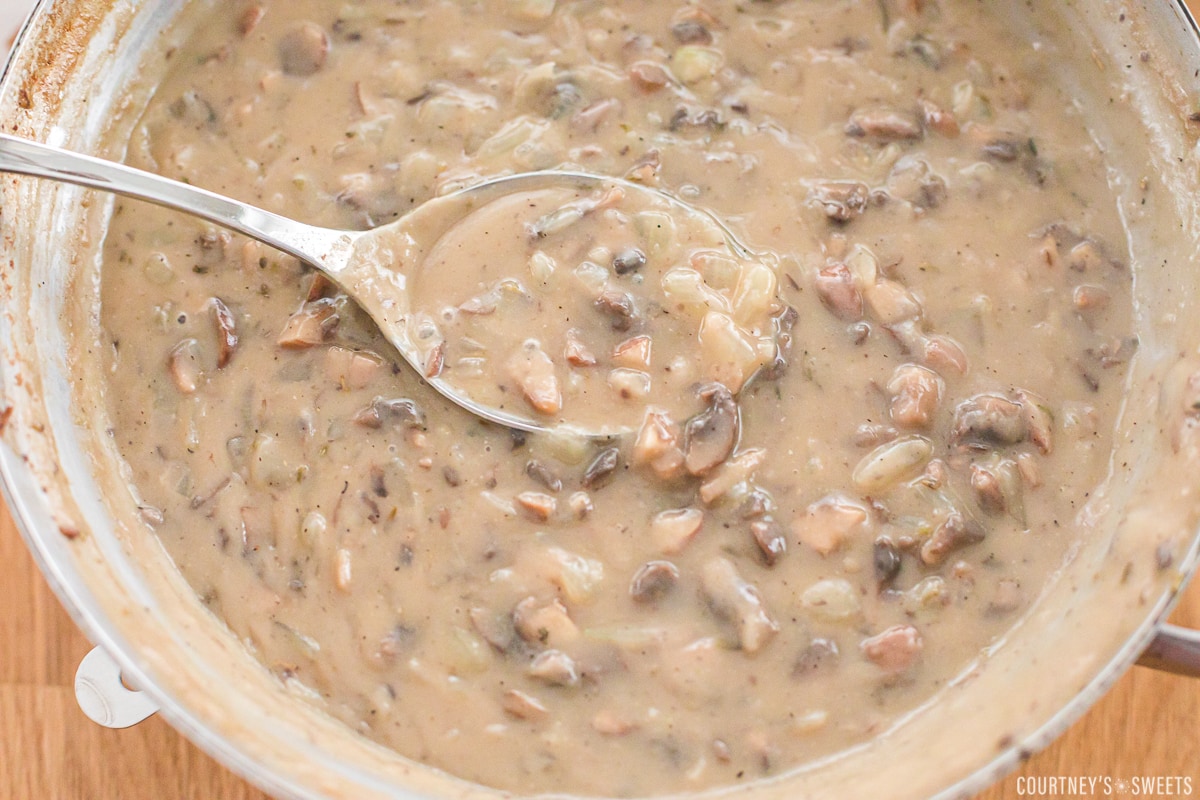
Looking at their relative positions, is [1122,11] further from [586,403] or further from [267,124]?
[267,124]

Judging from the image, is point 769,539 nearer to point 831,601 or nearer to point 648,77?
point 831,601

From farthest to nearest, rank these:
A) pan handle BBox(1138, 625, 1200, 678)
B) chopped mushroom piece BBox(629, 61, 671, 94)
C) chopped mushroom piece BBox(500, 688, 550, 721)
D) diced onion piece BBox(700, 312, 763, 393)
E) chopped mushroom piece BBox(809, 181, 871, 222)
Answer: chopped mushroom piece BBox(629, 61, 671, 94)
chopped mushroom piece BBox(809, 181, 871, 222)
diced onion piece BBox(700, 312, 763, 393)
chopped mushroom piece BBox(500, 688, 550, 721)
pan handle BBox(1138, 625, 1200, 678)

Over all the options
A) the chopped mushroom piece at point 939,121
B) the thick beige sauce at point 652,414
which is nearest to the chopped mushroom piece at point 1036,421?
the thick beige sauce at point 652,414

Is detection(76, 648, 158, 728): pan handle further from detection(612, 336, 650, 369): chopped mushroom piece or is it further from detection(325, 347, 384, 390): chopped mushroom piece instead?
detection(612, 336, 650, 369): chopped mushroom piece

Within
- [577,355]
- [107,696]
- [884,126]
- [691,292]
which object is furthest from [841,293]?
[107,696]

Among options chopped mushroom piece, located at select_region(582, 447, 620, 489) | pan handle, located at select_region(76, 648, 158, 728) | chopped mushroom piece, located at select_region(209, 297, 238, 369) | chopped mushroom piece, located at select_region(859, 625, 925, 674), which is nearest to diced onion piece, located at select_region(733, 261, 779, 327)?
chopped mushroom piece, located at select_region(582, 447, 620, 489)

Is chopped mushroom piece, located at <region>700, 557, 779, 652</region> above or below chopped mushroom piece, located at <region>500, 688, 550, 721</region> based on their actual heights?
above

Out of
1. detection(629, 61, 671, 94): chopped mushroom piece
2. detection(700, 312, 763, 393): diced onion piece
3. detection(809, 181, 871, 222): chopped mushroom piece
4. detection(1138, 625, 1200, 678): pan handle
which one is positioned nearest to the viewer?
detection(1138, 625, 1200, 678): pan handle
